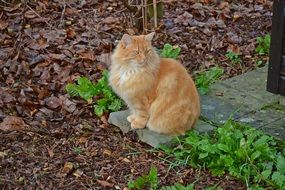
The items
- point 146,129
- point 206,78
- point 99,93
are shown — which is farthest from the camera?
point 206,78

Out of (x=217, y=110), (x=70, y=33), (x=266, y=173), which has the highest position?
(x=70, y=33)

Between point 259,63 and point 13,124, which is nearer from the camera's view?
point 13,124

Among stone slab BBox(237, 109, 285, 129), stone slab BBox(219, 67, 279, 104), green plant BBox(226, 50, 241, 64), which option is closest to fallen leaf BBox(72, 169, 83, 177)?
stone slab BBox(237, 109, 285, 129)

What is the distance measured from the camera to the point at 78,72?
5.53m

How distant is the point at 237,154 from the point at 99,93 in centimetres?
157

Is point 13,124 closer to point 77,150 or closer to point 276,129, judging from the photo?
point 77,150

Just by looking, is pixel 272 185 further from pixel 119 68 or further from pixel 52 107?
pixel 52 107

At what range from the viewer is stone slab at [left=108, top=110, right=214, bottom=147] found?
14.2 feet

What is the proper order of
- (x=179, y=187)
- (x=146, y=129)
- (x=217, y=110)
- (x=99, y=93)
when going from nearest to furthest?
(x=179, y=187)
(x=146, y=129)
(x=217, y=110)
(x=99, y=93)

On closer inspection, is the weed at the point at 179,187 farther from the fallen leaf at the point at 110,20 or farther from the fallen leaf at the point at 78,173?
the fallen leaf at the point at 110,20

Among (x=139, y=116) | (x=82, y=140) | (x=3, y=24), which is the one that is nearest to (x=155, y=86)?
(x=139, y=116)

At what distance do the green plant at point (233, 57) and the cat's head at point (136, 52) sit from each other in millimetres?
1845

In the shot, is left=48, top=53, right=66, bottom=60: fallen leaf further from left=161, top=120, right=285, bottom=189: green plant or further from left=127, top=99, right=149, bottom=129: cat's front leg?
left=161, top=120, right=285, bottom=189: green plant

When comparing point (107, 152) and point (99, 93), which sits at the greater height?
point (99, 93)
